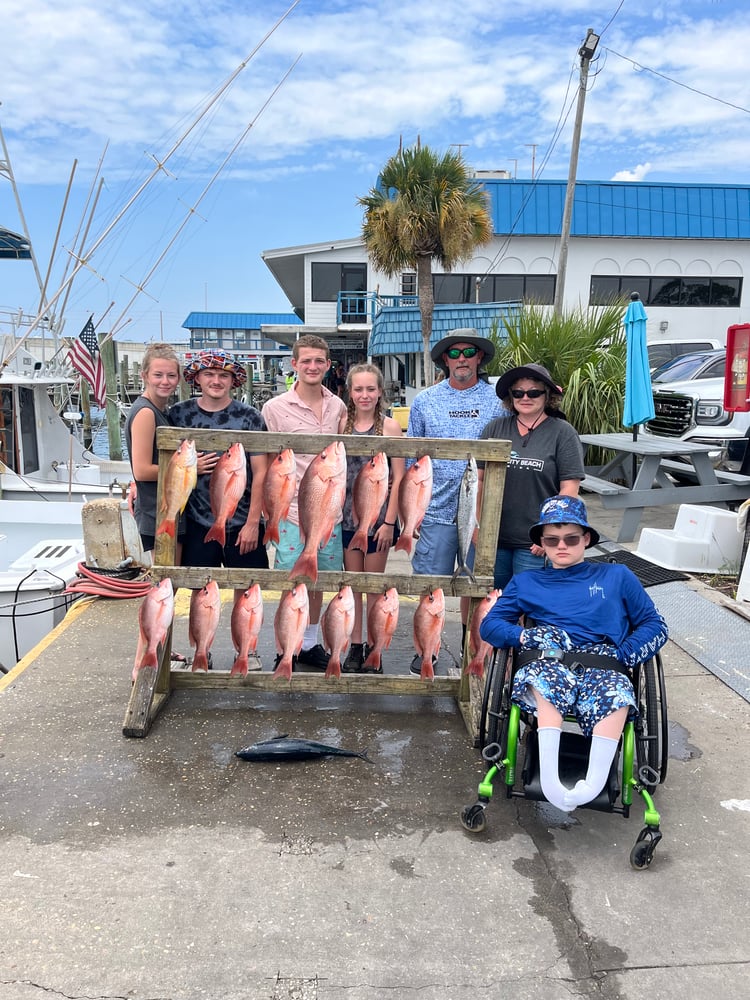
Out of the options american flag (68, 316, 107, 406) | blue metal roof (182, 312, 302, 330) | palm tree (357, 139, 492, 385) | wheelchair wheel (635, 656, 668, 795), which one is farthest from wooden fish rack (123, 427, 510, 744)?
blue metal roof (182, 312, 302, 330)

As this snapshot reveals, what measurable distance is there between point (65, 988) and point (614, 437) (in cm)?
816

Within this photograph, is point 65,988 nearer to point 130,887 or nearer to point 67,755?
point 130,887

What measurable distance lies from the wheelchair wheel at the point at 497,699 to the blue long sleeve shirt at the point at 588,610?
0.23ft

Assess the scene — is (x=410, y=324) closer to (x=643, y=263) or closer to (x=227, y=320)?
(x=643, y=263)

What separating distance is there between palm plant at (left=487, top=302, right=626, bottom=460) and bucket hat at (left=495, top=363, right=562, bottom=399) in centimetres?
747

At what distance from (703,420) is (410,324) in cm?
1250

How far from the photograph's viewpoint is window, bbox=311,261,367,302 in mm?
24906

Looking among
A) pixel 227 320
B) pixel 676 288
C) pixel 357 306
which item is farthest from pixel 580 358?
pixel 227 320

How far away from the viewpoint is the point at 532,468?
3.86 metres

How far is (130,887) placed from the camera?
2598 mm

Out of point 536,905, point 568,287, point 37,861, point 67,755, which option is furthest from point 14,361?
point 568,287

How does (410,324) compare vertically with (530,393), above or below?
above

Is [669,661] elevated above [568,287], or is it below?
below

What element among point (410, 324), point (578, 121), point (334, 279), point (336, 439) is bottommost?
point (336, 439)
